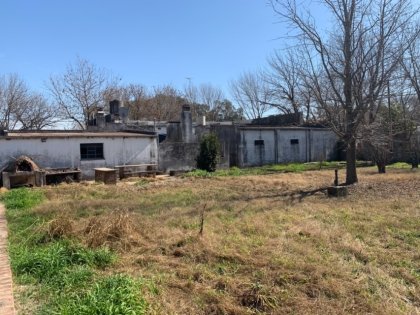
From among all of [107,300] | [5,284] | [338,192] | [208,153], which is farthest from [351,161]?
[5,284]

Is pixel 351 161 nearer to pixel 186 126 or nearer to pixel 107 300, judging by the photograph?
pixel 107 300

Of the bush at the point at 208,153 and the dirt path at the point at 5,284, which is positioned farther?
the bush at the point at 208,153

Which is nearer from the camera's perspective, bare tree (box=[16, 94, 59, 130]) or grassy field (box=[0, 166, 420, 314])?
grassy field (box=[0, 166, 420, 314])

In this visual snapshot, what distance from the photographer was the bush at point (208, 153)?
22.2 metres

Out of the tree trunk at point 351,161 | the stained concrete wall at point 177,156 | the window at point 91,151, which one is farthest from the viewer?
the stained concrete wall at point 177,156

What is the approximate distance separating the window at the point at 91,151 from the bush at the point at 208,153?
599cm

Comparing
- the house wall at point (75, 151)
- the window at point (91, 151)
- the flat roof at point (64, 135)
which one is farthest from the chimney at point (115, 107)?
the window at point (91, 151)

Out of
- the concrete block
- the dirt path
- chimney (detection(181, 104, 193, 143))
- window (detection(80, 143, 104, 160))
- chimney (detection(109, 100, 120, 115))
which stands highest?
chimney (detection(109, 100, 120, 115))

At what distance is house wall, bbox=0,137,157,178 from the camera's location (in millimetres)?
16438

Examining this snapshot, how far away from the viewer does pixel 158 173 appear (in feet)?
71.0

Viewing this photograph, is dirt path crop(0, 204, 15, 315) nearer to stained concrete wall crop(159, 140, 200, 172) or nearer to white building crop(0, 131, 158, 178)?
white building crop(0, 131, 158, 178)

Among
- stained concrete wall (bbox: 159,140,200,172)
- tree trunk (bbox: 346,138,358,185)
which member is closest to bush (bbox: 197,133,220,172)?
stained concrete wall (bbox: 159,140,200,172)

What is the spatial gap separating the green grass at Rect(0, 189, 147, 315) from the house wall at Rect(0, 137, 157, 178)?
34.1ft

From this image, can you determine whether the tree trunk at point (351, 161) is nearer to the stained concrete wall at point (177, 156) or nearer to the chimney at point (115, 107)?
the stained concrete wall at point (177, 156)
